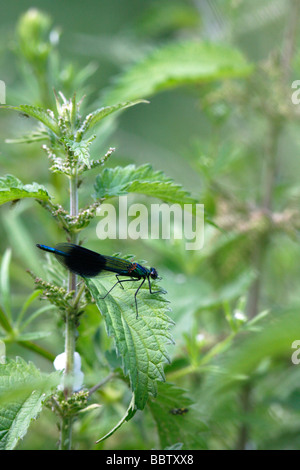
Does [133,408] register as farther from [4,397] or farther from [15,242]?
[15,242]

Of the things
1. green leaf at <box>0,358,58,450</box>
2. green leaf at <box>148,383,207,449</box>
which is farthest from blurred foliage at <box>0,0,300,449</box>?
green leaf at <box>0,358,58,450</box>

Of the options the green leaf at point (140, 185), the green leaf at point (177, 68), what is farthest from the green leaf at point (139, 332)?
the green leaf at point (177, 68)

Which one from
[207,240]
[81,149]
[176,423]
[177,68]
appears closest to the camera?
[81,149]

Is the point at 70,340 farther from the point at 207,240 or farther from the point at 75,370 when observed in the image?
the point at 207,240

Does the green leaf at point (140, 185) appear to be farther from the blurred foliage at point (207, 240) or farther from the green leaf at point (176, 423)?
the green leaf at point (176, 423)

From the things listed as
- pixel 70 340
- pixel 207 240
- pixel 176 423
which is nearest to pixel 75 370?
pixel 70 340

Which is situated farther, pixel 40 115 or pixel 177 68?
pixel 177 68
